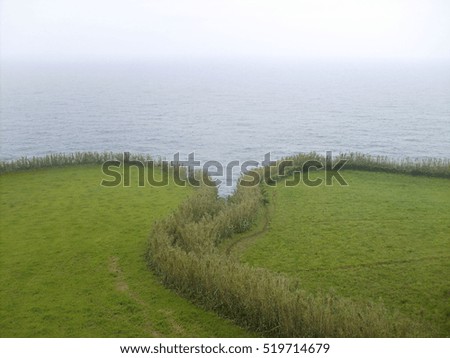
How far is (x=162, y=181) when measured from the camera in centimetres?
2527

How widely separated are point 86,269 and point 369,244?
9.71 meters

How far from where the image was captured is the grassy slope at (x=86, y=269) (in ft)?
38.0

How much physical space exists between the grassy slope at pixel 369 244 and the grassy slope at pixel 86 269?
3.91m

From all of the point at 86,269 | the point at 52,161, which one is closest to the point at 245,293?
the point at 86,269

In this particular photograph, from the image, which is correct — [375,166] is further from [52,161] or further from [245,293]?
[52,161]

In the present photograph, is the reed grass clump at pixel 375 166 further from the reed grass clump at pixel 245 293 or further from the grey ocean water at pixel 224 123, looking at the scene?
the grey ocean water at pixel 224 123

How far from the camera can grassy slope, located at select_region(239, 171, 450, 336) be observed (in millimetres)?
13320

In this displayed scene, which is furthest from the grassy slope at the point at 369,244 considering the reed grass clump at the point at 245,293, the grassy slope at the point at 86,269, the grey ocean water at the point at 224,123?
the grey ocean water at the point at 224,123

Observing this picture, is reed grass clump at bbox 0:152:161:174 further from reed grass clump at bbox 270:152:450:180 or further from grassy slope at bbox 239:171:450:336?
grassy slope at bbox 239:171:450:336

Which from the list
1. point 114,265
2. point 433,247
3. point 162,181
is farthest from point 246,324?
point 162,181
